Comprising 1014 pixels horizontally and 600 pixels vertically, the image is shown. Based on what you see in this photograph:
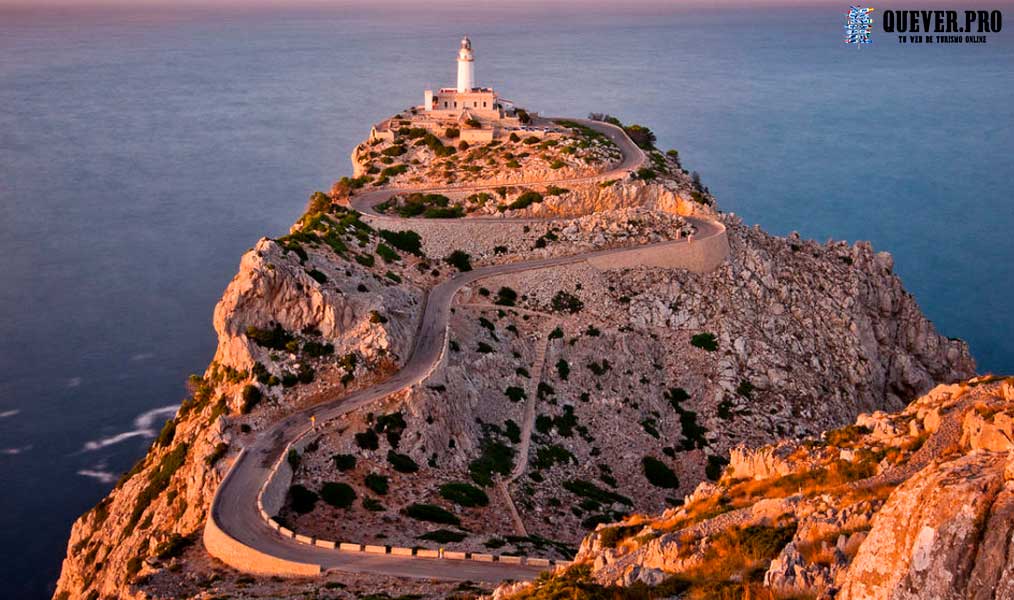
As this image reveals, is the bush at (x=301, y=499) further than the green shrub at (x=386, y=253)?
No

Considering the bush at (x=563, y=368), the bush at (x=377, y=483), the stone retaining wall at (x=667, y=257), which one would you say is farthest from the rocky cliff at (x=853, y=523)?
the stone retaining wall at (x=667, y=257)

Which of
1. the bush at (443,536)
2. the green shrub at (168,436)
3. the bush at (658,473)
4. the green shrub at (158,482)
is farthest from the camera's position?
the bush at (658,473)

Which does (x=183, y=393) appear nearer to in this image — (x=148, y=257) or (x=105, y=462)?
(x=105, y=462)

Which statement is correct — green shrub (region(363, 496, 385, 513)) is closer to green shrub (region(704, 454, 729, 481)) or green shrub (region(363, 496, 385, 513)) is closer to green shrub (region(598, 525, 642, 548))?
green shrub (region(598, 525, 642, 548))

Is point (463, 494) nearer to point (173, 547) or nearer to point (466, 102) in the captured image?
point (173, 547)

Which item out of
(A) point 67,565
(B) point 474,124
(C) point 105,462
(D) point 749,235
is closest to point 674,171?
(D) point 749,235

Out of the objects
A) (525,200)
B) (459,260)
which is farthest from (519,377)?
(525,200)

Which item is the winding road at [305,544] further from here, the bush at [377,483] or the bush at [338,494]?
the bush at [377,483]
